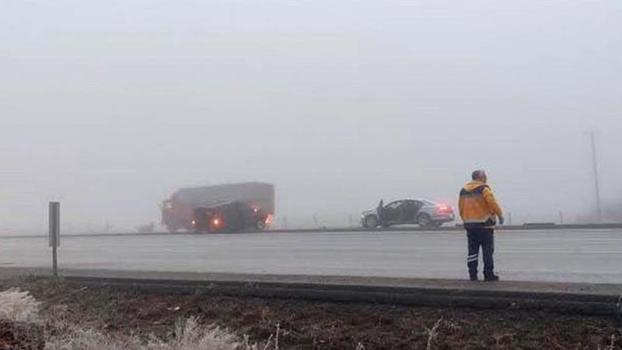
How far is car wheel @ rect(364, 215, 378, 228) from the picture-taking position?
3847 centimetres

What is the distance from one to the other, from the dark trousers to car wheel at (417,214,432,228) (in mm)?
25874

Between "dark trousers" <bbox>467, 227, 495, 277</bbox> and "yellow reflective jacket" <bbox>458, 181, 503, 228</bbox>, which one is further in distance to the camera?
"yellow reflective jacket" <bbox>458, 181, 503, 228</bbox>

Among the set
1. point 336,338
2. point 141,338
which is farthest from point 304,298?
point 141,338

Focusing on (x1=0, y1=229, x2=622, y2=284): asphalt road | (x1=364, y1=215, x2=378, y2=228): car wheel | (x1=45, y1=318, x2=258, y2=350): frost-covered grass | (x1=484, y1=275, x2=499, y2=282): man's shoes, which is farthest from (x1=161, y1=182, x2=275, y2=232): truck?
(x1=45, y1=318, x2=258, y2=350): frost-covered grass

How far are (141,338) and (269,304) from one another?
173 centimetres

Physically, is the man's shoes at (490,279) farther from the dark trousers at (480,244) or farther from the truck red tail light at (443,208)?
the truck red tail light at (443,208)


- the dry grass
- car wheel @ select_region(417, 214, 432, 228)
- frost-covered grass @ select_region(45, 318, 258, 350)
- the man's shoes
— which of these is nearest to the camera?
frost-covered grass @ select_region(45, 318, 258, 350)

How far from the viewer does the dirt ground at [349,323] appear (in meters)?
7.25

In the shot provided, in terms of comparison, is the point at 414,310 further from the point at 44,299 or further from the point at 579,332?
the point at 44,299

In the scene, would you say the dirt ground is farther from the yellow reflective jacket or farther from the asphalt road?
the asphalt road

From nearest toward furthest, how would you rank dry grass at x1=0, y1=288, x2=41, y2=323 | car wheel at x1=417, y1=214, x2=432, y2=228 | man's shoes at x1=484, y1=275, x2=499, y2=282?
dry grass at x1=0, y1=288, x2=41, y2=323 < man's shoes at x1=484, y1=275, x2=499, y2=282 < car wheel at x1=417, y1=214, x2=432, y2=228

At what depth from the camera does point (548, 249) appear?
1806cm

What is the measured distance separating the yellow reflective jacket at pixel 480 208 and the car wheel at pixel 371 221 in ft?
92.1

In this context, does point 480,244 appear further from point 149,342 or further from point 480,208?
point 149,342
